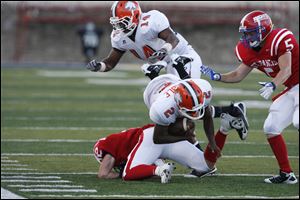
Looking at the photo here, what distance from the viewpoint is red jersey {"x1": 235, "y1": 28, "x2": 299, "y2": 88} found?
8.96m

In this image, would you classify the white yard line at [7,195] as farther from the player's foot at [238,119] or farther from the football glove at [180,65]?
the player's foot at [238,119]

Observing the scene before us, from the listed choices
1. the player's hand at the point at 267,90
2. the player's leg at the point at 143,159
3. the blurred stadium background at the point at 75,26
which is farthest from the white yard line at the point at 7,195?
the blurred stadium background at the point at 75,26

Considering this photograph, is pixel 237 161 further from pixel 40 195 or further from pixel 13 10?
pixel 13 10

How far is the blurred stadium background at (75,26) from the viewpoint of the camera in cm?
3178

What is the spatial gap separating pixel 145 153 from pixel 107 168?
41 centimetres

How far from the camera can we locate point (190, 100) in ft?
28.2

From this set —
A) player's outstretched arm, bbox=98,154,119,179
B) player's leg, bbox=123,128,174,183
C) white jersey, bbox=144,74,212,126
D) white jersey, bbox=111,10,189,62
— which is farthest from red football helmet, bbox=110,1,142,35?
player's outstretched arm, bbox=98,154,119,179

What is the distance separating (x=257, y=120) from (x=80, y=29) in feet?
53.3

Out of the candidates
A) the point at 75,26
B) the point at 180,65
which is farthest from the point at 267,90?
the point at 75,26

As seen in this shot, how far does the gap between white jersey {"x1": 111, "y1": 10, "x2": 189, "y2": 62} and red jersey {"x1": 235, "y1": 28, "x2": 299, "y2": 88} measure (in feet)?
3.09

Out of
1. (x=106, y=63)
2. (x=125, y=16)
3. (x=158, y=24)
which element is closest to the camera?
(x=125, y=16)

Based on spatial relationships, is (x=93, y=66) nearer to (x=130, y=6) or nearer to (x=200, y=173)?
(x=130, y=6)

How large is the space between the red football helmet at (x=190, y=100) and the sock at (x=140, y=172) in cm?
59

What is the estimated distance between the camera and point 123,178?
917cm
